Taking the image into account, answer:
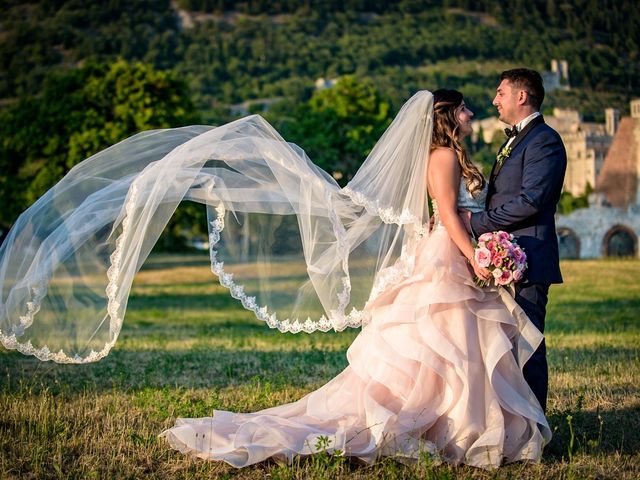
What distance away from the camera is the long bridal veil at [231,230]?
6.94 metres

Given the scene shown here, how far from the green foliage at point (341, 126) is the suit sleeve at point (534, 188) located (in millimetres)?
45831

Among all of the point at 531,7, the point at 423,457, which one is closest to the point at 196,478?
the point at 423,457

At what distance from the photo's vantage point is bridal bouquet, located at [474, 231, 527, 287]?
20.9 ft

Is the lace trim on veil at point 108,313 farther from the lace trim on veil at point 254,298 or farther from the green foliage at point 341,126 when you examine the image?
the green foliage at point 341,126

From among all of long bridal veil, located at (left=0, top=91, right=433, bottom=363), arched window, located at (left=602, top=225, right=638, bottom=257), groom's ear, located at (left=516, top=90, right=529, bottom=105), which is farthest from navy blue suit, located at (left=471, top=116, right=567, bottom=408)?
arched window, located at (left=602, top=225, right=638, bottom=257)

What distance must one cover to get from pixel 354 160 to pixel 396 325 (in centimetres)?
5047

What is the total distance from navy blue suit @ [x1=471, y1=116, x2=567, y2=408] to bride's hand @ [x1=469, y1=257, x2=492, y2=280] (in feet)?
1.02

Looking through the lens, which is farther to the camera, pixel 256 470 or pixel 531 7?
pixel 531 7

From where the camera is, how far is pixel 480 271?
651 centimetres

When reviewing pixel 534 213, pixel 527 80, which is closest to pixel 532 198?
pixel 534 213

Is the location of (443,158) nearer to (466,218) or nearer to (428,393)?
(466,218)

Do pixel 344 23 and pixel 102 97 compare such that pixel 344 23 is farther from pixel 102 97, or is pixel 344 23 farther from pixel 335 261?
pixel 335 261

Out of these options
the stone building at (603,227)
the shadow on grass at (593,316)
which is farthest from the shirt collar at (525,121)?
the stone building at (603,227)

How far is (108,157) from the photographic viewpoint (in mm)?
7570
